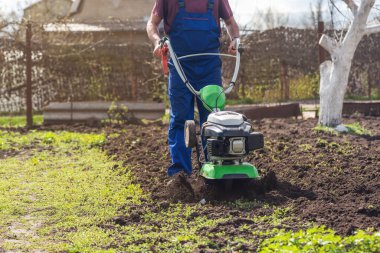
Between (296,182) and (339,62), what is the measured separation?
14.7 feet

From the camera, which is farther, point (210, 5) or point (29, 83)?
point (29, 83)

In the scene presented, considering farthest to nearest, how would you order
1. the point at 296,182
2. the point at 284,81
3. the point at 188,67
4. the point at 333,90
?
the point at 284,81 → the point at 333,90 → the point at 188,67 → the point at 296,182

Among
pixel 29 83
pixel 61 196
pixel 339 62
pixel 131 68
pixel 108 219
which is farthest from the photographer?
pixel 131 68

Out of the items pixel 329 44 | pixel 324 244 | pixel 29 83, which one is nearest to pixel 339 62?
pixel 329 44

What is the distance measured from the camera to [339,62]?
10.4m

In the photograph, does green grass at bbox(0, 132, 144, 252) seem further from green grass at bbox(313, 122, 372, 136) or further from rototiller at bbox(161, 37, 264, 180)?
green grass at bbox(313, 122, 372, 136)

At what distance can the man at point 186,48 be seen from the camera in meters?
6.56

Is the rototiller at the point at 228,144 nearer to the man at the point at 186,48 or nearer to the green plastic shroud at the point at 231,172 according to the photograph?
the green plastic shroud at the point at 231,172

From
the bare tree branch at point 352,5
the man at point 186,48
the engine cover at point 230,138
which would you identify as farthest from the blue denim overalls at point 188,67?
the bare tree branch at point 352,5

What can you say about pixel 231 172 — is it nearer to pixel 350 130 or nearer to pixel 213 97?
pixel 213 97

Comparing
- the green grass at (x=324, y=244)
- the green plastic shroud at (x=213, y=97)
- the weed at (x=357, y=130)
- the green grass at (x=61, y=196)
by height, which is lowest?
the green grass at (x=61, y=196)

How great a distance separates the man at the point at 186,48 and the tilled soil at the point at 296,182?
0.38 m

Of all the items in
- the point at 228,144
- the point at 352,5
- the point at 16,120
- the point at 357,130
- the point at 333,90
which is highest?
the point at 352,5

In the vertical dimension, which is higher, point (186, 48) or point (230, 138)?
point (186, 48)
